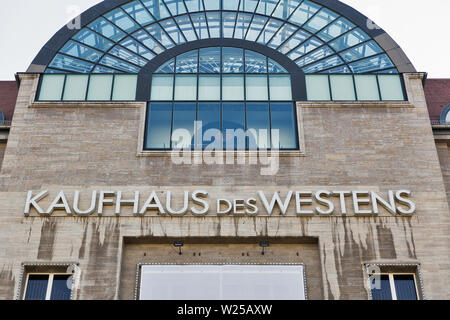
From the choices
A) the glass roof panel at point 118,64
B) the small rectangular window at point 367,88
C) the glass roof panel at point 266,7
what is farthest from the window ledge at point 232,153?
the glass roof panel at point 266,7

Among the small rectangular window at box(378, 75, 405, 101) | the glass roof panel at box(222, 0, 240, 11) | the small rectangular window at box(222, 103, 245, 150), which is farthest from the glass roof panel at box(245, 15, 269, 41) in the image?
the small rectangular window at box(378, 75, 405, 101)

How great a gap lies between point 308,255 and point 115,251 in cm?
672

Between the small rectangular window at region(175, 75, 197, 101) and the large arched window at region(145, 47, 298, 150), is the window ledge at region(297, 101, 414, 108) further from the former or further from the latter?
the small rectangular window at region(175, 75, 197, 101)

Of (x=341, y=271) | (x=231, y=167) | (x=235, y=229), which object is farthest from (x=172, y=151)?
(x=341, y=271)

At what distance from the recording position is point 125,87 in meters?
26.6

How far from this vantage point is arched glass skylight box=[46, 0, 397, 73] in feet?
90.1

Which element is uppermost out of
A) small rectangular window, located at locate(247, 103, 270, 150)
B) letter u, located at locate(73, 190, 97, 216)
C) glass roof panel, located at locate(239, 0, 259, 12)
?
glass roof panel, located at locate(239, 0, 259, 12)

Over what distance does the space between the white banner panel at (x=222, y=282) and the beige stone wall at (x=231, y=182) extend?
0.80 meters

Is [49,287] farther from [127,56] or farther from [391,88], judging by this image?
[391,88]

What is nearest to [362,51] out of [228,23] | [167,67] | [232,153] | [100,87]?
[228,23]

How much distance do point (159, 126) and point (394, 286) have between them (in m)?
10.7

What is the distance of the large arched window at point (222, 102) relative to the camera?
990 inches

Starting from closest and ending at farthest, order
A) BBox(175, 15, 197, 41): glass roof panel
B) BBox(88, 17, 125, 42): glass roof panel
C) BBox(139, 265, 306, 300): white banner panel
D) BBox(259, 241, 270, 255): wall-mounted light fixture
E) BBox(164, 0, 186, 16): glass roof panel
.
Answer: BBox(139, 265, 306, 300): white banner panel < BBox(259, 241, 270, 255): wall-mounted light fixture < BBox(88, 17, 125, 42): glass roof panel < BBox(175, 15, 197, 41): glass roof panel < BBox(164, 0, 186, 16): glass roof panel

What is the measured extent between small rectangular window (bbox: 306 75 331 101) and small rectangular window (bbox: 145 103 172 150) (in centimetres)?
577
